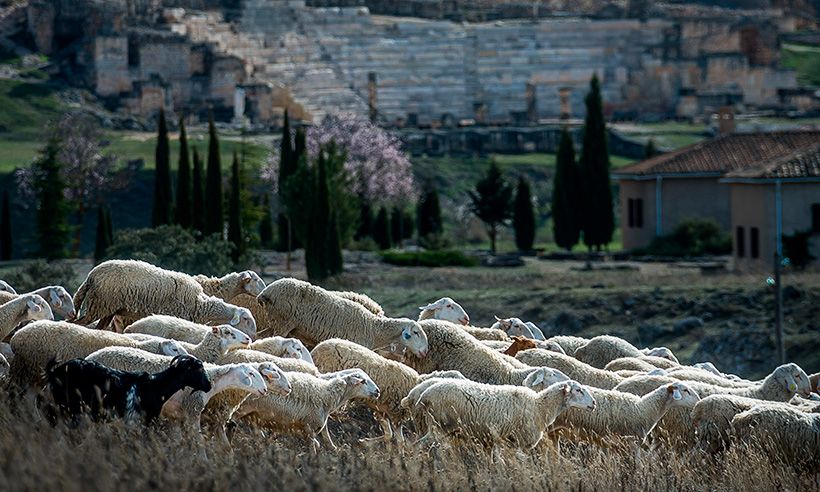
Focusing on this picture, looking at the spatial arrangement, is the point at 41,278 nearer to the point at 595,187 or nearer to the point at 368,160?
the point at 595,187

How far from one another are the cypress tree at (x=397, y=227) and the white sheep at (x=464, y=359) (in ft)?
120

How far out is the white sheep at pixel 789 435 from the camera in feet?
51.2

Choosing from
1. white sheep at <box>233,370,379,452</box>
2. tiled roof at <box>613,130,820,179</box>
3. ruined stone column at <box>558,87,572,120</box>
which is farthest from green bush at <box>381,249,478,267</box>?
ruined stone column at <box>558,87,572,120</box>

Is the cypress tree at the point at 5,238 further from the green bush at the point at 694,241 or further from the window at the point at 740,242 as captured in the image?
the window at the point at 740,242

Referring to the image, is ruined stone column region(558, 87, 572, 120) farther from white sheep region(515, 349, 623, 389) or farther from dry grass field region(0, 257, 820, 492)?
dry grass field region(0, 257, 820, 492)

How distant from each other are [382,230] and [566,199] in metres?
4.94

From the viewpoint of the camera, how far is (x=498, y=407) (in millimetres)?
15211

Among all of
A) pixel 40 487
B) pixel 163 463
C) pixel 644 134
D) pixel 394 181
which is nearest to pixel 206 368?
pixel 163 463

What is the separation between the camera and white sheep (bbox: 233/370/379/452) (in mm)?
15016

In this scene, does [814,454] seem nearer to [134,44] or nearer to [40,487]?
[40,487]

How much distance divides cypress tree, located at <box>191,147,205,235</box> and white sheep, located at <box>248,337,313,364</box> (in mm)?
24126

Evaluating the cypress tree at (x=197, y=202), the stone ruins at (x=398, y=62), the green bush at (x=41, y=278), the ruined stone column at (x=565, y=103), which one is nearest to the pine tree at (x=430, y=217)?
the cypress tree at (x=197, y=202)

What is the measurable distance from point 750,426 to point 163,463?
5.27 m

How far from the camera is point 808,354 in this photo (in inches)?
1180
